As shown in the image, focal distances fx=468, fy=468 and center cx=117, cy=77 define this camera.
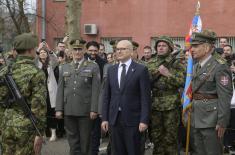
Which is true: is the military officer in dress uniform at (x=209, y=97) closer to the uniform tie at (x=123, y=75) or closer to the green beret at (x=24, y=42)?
the uniform tie at (x=123, y=75)

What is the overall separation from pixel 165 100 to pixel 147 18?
1411cm

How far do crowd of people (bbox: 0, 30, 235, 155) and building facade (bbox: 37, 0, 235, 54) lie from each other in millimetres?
11769

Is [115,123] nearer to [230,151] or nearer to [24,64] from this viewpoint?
[24,64]

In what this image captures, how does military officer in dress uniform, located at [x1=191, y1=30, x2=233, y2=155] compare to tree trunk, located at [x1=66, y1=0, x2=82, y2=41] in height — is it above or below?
below

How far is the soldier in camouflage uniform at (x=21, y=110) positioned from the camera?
5590 millimetres

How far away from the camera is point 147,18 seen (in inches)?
823

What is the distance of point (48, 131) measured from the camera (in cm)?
1121

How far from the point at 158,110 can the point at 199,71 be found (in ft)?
3.87

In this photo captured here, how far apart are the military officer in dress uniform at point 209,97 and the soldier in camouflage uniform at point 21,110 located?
2034mm

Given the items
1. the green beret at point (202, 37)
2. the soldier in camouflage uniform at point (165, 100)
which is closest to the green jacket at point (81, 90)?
the soldier in camouflage uniform at point (165, 100)

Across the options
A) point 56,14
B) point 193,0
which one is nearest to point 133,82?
point 193,0

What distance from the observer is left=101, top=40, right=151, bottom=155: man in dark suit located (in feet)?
21.0

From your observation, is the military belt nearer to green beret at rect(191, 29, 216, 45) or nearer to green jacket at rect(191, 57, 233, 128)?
green jacket at rect(191, 57, 233, 128)

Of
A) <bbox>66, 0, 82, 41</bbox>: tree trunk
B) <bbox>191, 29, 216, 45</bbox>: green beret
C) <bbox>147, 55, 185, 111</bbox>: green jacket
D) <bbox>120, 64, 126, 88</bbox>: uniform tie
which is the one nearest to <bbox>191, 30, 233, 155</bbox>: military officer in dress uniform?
<bbox>191, 29, 216, 45</bbox>: green beret
